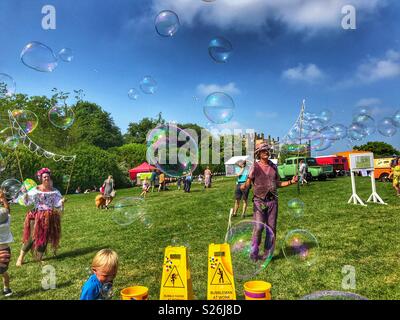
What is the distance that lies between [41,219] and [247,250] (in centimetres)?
368

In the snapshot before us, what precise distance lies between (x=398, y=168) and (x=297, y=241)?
333 inches

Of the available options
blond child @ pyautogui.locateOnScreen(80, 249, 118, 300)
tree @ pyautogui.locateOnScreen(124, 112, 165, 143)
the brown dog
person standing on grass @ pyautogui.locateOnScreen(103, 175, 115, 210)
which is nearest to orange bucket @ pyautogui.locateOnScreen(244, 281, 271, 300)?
blond child @ pyautogui.locateOnScreen(80, 249, 118, 300)

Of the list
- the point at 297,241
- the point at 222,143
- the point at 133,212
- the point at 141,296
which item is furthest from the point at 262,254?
the point at 222,143

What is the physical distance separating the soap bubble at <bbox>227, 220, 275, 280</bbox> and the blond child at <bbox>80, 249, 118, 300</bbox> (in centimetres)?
184

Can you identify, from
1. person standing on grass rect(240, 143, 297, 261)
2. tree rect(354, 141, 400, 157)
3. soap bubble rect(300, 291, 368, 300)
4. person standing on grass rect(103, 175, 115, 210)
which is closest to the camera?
soap bubble rect(300, 291, 368, 300)

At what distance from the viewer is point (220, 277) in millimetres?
3434

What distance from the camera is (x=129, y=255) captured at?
610cm

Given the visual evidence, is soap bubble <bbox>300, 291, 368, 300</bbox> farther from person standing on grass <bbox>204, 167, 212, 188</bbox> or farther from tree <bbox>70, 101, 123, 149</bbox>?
tree <bbox>70, 101, 123, 149</bbox>

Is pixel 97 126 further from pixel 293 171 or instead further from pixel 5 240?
pixel 5 240

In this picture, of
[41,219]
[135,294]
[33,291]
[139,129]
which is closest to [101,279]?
[135,294]

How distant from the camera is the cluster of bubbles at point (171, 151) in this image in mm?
8127

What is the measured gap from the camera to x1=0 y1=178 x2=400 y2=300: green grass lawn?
14.0 feet

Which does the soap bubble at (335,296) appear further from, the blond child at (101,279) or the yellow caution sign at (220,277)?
the blond child at (101,279)
